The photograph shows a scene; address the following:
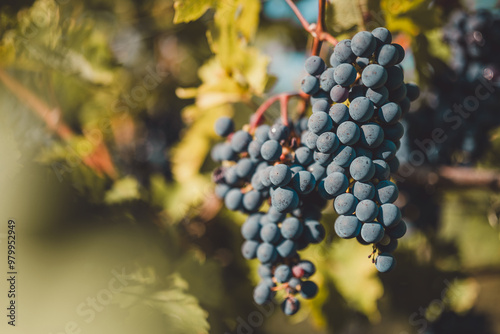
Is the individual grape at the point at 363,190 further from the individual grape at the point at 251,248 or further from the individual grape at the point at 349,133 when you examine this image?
the individual grape at the point at 251,248

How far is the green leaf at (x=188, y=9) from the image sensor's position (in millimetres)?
938

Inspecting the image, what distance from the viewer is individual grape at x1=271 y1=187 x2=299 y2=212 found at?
820 millimetres

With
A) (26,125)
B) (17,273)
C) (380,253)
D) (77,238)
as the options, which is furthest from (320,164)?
(26,125)

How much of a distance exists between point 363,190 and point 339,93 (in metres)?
0.21

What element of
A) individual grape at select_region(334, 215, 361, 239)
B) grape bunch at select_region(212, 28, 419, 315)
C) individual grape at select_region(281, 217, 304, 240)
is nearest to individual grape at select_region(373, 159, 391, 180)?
grape bunch at select_region(212, 28, 419, 315)

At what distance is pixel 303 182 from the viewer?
828mm

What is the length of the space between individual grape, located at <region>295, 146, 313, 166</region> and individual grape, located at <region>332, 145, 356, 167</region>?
0.30ft

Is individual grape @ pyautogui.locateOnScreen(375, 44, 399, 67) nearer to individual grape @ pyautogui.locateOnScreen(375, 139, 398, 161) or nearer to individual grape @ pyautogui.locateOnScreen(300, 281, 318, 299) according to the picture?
individual grape @ pyautogui.locateOnScreen(375, 139, 398, 161)

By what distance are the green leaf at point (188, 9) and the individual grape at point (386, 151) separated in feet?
1.87

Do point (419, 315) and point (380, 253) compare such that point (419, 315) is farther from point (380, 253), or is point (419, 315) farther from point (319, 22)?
point (319, 22)

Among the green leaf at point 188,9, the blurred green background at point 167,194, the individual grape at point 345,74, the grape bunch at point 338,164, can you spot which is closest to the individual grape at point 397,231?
the grape bunch at point 338,164

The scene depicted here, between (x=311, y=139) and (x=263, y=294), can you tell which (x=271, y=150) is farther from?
(x=263, y=294)

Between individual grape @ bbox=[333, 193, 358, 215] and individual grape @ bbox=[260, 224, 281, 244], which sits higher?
individual grape @ bbox=[260, 224, 281, 244]

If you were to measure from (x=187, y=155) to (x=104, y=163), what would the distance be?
0.34 m
